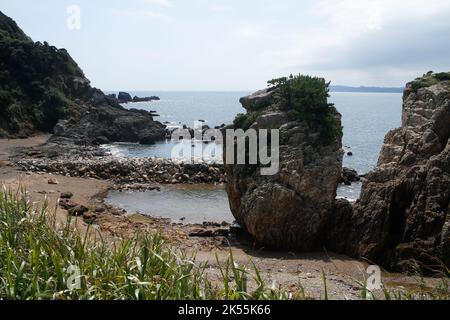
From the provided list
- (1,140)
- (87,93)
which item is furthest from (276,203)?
(87,93)

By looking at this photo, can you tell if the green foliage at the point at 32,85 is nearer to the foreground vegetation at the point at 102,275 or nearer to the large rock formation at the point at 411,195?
the large rock formation at the point at 411,195

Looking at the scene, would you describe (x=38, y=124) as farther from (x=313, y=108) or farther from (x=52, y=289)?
(x=52, y=289)

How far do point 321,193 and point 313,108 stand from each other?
364 cm

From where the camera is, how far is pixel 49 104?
57.2 metres

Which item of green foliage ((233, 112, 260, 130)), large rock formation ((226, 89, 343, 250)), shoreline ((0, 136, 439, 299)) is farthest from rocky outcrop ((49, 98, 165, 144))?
large rock formation ((226, 89, 343, 250))

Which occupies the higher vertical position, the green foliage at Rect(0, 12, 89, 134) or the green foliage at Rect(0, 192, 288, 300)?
the green foliage at Rect(0, 12, 89, 134)

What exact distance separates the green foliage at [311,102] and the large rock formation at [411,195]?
2.47m

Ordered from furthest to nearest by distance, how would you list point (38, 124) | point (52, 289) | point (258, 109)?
1. point (38, 124)
2. point (258, 109)
3. point (52, 289)

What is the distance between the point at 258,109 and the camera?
21.0m

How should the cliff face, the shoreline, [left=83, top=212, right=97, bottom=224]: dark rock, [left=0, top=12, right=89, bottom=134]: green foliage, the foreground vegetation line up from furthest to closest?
the cliff face < [left=0, top=12, right=89, bottom=134]: green foliage < [left=83, top=212, right=97, bottom=224]: dark rock < the shoreline < the foreground vegetation

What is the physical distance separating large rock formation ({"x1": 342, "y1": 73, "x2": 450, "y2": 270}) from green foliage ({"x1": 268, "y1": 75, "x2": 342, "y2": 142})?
2467 millimetres

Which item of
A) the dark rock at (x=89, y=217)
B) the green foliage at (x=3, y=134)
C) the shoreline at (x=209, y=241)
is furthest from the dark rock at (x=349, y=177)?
the green foliage at (x=3, y=134)

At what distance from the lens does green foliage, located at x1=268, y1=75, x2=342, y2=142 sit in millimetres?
19109

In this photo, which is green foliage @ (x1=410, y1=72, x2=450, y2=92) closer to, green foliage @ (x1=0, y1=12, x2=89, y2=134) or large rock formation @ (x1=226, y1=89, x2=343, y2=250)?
large rock formation @ (x1=226, y1=89, x2=343, y2=250)
